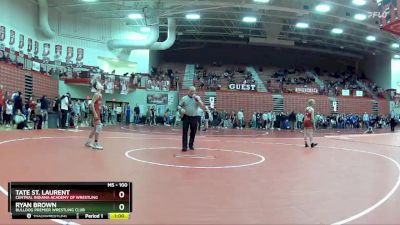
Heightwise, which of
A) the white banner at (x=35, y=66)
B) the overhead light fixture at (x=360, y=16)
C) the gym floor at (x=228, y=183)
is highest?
the overhead light fixture at (x=360, y=16)

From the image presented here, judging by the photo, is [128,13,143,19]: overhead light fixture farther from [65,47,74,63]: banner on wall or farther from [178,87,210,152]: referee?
[178,87,210,152]: referee

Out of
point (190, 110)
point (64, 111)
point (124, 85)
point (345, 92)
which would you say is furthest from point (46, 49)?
point (345, 92)

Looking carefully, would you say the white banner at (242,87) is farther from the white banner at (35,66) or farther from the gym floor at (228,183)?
the gym floor at (228,183)

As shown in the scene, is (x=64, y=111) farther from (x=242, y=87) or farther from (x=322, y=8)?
(x=322, y=8)

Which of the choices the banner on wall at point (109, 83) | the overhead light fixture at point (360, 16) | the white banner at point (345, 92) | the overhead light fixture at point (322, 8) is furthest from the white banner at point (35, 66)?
the white banner at point (345, 92)

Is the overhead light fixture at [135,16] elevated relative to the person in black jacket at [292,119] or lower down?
elevated

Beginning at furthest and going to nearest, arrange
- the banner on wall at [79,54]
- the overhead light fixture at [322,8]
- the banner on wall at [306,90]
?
1. the banner on wall at [306,90]
2. the banner on wall at [79,54]
3. the overhead light fixture at [322,8]

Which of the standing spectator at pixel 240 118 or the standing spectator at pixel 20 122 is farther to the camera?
the standing spectator at pixel 240 118

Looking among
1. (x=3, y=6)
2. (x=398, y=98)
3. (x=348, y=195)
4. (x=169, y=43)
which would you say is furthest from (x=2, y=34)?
(x=398, y=98)
